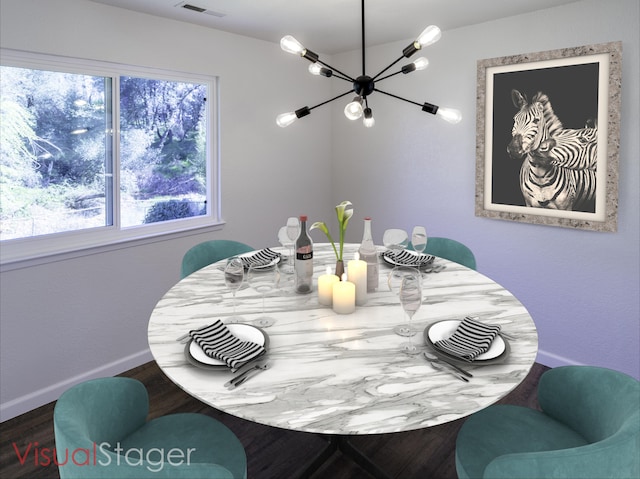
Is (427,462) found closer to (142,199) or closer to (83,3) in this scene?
(142,199)

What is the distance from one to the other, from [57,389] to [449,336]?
2.39m

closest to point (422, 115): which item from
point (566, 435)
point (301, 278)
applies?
point (301, 278)

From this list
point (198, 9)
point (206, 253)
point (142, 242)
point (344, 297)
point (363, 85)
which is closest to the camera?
point (344, 297)

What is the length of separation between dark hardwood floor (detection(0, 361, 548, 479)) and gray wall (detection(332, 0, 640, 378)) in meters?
0.71

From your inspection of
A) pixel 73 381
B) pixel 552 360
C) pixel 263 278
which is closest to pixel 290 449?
pixel 263 278

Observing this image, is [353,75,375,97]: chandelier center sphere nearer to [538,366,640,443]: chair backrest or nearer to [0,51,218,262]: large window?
[538,366,640,443]: chair backrest

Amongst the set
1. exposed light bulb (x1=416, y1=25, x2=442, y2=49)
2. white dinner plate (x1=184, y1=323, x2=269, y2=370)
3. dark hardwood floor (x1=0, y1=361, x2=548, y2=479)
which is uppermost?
exposed light bulb (x1=416, y1=25, x2=442, y2=49)

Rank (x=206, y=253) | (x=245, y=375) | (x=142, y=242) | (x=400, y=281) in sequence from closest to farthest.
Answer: (x=245, y=375) < (x=400, y=281) < (x=206, y=253) < (x=142, y=242)

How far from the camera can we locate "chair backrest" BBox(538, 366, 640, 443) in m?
1.24

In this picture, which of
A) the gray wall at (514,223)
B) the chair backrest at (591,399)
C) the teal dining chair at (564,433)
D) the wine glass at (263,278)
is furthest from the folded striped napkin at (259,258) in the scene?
the gray wall at (514,223)

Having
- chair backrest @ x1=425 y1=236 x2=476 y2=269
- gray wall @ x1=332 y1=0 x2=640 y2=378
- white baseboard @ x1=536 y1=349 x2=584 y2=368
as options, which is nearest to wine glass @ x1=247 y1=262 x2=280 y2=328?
chair backrest @ x1=425 y1=236 x2=476 y2=269

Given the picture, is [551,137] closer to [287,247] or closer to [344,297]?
[287,247]

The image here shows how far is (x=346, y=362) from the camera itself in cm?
138

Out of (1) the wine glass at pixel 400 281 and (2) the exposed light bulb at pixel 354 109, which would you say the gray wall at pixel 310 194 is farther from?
(2) the exposed light bulb at pixel 354 109
